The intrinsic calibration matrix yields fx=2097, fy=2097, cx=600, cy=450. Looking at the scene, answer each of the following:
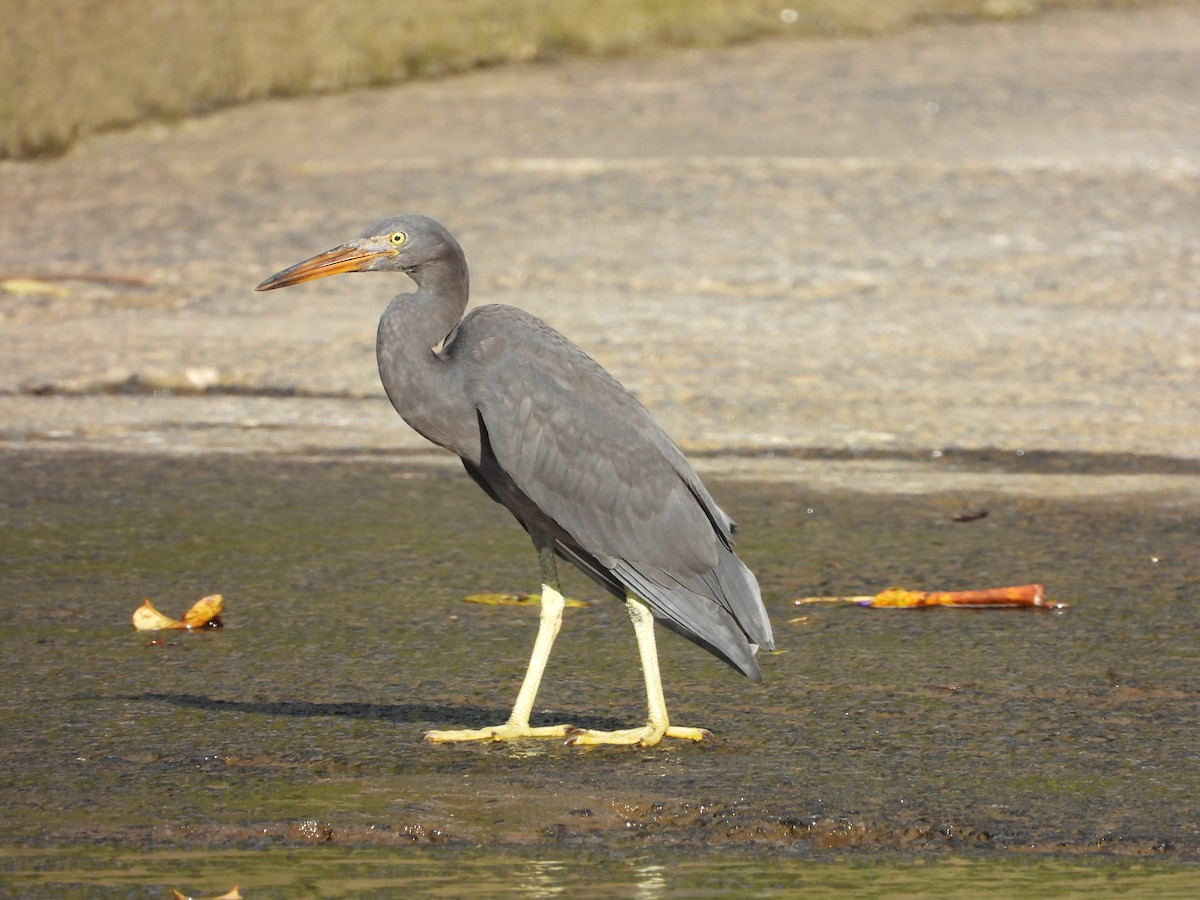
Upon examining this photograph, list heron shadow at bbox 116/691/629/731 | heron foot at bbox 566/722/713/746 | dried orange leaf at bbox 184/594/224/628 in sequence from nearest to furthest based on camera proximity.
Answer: heron foot at bbox 566/722/713/746, heron shadow at bbox 116/691/629/731, dried orange leaf at bbox 184/594/224/628

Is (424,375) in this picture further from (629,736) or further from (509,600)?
(509,600)

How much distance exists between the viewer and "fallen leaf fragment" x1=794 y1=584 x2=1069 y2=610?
242 inches

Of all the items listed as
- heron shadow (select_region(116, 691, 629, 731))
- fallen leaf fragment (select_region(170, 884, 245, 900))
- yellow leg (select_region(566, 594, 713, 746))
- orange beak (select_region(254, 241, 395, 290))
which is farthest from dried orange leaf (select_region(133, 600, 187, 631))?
fallen leaf fragment (select_region(170, 884, 245, 900))

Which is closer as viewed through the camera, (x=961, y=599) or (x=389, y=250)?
(x=389, y=250)

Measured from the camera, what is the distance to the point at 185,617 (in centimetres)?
595

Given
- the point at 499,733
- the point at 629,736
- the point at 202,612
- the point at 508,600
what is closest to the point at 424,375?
the point at 499,733

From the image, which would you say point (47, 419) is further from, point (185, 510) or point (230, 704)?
point (230, 704)

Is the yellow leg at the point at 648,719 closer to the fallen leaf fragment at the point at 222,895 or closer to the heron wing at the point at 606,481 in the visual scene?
the heron wing at the point at 606,481

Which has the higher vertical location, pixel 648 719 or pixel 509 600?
pixel 648 719

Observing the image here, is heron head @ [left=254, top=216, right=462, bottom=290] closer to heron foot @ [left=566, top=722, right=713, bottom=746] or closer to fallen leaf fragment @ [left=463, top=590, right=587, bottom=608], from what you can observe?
heron foot @ [left=566, top=722, right=713, bottom=746]

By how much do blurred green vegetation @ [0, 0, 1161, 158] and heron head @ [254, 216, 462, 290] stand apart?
31.8 ft

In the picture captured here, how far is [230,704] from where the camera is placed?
5195 mm

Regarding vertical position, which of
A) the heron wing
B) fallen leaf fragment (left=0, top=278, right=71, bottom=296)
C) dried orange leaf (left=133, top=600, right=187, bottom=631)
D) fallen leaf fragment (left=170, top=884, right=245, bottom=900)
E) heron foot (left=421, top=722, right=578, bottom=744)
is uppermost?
the heron wing

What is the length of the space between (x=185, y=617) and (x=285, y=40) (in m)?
10.1
